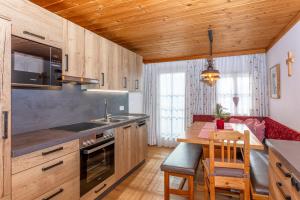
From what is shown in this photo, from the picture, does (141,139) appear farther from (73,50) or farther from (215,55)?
(215,55)

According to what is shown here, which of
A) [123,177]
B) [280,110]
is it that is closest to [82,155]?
[123,177]

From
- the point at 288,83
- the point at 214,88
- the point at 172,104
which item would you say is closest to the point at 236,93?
the point at 214,88

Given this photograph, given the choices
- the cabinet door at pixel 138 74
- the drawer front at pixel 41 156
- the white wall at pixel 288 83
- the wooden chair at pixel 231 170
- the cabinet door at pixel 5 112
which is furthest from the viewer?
the cabinet door at pixel 138 74

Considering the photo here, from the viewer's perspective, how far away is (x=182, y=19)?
2332 mm

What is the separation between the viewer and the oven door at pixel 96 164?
1956 mm

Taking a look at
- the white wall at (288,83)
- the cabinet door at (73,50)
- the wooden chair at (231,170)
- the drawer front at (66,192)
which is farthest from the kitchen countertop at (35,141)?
the white wall at (288,83)

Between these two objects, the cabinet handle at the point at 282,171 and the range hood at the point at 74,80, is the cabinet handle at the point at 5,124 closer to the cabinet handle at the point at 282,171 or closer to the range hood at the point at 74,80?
the range hood at the point at 74,80

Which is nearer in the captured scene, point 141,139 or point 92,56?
Result: point 92,56

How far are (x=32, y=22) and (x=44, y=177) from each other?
4.87ft

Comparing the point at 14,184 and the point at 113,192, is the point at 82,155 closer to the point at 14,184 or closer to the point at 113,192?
the point at 14,184

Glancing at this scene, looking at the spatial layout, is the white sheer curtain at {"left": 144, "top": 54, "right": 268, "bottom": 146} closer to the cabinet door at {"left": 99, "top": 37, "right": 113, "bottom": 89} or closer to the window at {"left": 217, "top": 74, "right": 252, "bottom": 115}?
the window at {"left": 217, "top": 74, "right": 252, "bottom": 115}

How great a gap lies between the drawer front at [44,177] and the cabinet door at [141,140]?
147 cm

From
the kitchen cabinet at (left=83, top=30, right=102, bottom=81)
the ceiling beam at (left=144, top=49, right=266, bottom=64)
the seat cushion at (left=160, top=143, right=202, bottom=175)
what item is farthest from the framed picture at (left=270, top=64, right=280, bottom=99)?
the kitchen cabinet at (left=83, top=30, right=102, bottom=81)

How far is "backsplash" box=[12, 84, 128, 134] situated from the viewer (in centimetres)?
186
